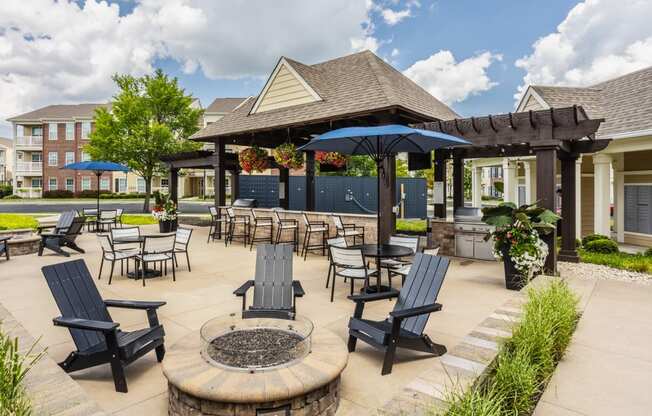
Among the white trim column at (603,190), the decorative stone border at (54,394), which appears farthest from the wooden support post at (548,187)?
the decorative stone border at (54,394)

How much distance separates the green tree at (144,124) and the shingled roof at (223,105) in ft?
55.9

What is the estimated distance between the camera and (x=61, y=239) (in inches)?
369

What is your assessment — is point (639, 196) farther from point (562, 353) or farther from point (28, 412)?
point (28, 412)

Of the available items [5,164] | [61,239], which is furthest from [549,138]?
[5,164]

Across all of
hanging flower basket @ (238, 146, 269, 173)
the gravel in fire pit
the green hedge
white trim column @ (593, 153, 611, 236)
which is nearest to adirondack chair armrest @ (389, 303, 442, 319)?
the green hedge

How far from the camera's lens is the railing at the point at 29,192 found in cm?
4116

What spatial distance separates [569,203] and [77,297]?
910cm

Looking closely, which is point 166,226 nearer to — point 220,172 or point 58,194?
point 220,172

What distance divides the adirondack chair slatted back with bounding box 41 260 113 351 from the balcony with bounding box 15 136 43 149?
160 ft

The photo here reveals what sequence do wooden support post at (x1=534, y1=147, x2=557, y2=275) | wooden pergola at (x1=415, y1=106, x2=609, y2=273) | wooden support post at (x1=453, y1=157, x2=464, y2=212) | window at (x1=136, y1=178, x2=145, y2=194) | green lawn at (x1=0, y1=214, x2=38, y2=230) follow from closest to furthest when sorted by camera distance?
wooden pergola at (x1=415, y1=106, x2=609, y2=273), wooden support post at (x1=534, y1=147, x2=557, y2=275), wooden support post at (x1=453, y1=157, x2=464, y2=212), green lawn at (x1=0, y1=214, x2=38, y2=230), window at (x1=136, y1=178, x2=145, y2=194)

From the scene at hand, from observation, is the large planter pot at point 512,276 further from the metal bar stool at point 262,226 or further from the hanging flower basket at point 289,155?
the metal bar stool at point 262,226

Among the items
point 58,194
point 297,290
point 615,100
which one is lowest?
point 297,290

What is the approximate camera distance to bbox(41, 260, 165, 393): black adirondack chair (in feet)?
9.85

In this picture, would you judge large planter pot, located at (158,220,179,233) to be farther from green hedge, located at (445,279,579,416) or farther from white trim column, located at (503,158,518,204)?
white trim column, located at (503,158,518,204)
